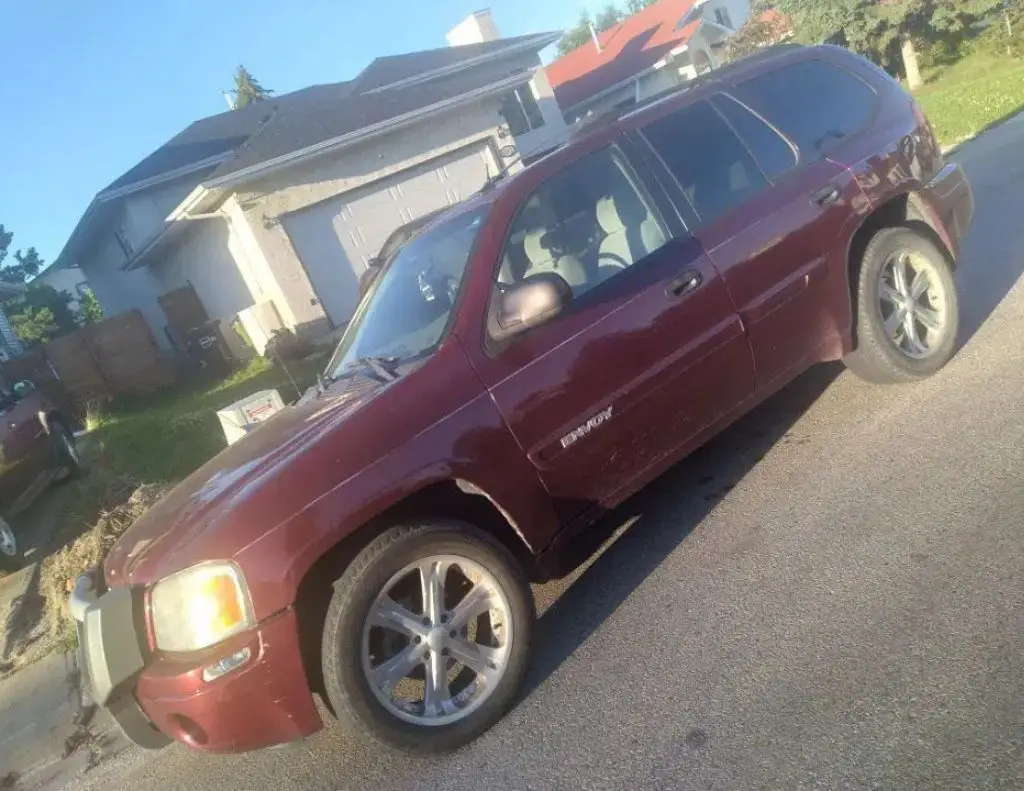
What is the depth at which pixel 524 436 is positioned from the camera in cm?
342

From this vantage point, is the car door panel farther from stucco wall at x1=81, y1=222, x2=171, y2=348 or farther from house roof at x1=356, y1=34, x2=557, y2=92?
stucco wall at x1=81, y1=222, x2=171, y2=348

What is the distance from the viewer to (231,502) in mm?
3033

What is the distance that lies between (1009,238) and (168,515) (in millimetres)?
6627

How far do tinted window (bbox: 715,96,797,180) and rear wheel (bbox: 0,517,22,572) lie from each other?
676 centimetres

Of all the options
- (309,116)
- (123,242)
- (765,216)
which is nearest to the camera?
(765,216)

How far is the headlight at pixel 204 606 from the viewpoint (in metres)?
2.82

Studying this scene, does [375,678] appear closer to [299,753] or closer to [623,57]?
[299,753]

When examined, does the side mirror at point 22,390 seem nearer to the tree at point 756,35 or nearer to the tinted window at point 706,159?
the tinted window at point 706,159

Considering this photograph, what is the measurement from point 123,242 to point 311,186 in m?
13.1

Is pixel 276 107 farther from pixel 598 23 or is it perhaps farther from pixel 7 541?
pixel 598 23

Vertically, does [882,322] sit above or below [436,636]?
below

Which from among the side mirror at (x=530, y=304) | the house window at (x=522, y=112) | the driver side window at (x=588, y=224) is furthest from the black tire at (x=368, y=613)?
the house window at (x=522, y=112)

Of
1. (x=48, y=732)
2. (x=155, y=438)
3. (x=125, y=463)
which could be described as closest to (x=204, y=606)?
(x=48, y=732)

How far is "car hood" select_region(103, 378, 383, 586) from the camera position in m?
2.89
